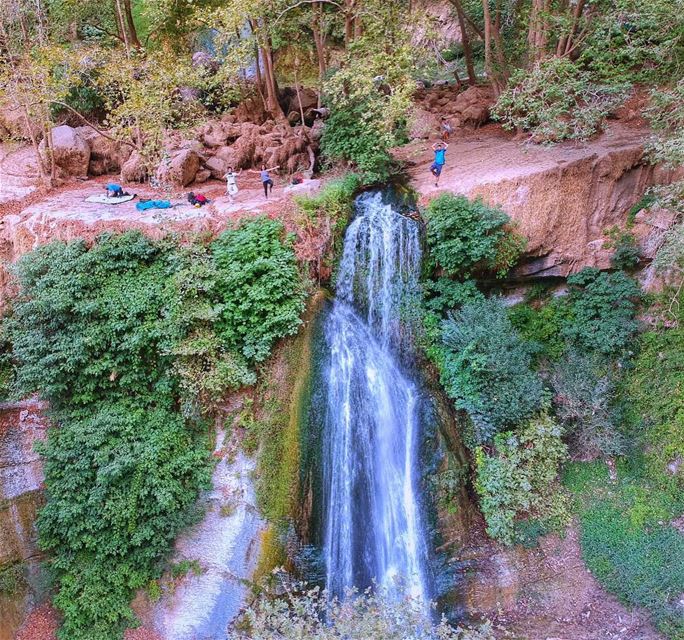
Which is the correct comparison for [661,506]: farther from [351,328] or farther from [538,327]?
[351,328]

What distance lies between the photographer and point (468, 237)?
40.1 ft

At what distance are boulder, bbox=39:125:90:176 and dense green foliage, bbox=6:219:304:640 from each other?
18.5ft

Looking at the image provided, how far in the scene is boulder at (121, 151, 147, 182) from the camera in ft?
50.5

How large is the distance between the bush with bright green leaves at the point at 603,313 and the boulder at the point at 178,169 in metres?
11.6

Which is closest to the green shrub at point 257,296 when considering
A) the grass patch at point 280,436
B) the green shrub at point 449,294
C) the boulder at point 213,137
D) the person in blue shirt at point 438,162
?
the grass patch at point 280,436

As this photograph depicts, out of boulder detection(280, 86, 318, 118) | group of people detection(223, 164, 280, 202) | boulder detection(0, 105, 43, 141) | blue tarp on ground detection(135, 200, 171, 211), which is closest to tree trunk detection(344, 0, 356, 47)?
boulder detection(280, 86, 318, 118)

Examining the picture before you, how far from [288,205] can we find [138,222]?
3.79 meters

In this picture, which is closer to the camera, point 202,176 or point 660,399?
point 660,399

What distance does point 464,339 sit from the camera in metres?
11.7

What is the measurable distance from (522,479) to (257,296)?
7306 millimetres

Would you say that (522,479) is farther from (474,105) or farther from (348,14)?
(348,14)

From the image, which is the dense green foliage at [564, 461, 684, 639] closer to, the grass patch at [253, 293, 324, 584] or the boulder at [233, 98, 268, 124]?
the grass patch at [253, 293, 324, 584]

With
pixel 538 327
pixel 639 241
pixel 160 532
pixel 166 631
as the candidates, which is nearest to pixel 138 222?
pixel 160 532

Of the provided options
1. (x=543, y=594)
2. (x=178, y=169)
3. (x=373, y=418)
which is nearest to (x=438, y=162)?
(x=373, y=418)
